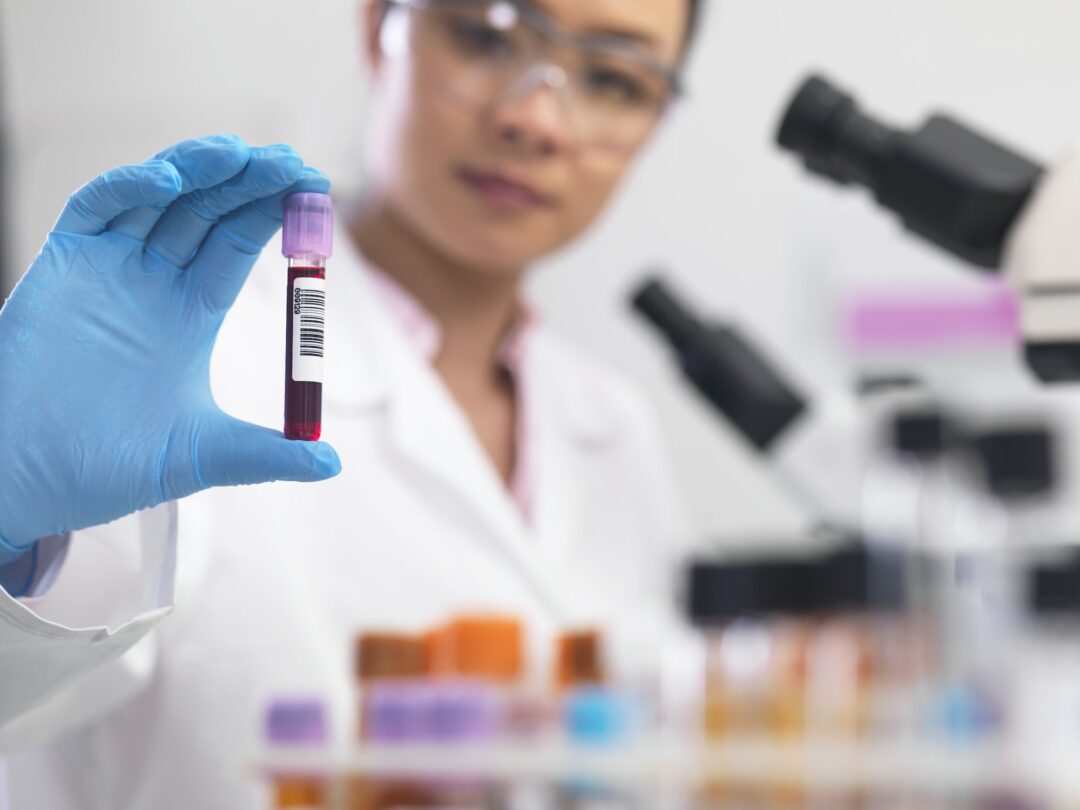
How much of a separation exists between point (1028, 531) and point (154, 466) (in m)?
1.05

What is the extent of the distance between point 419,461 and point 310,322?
1.94 ft

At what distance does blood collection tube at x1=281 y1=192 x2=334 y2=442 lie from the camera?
461mm

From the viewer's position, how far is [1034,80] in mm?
Result: 1205

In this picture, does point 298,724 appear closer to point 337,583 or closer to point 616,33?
point 337,583

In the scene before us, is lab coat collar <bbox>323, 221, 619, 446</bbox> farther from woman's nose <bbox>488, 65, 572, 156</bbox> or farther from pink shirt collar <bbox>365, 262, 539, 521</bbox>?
woman's nose <bbox>488, 65, 572, 156</bbox>

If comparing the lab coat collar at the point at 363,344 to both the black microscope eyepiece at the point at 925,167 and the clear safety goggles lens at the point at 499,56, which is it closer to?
the clear safety goggles lens at the point at 499,56

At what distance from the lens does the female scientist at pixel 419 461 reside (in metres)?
0.84

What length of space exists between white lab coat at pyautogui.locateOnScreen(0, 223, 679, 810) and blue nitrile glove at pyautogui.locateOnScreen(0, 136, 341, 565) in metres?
0.12

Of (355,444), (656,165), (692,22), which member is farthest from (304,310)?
(656,165)

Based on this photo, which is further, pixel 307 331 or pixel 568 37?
pixel 568 37

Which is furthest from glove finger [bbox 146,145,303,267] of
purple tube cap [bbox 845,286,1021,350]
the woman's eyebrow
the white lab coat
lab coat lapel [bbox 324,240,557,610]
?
purple tube cap [bbox 845,286,1021,350]

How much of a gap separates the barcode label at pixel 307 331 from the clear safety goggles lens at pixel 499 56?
538mm

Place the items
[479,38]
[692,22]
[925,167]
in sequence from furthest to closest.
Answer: [692,22], [479,38], [925,167]

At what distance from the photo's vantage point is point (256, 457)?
1.53 feet
